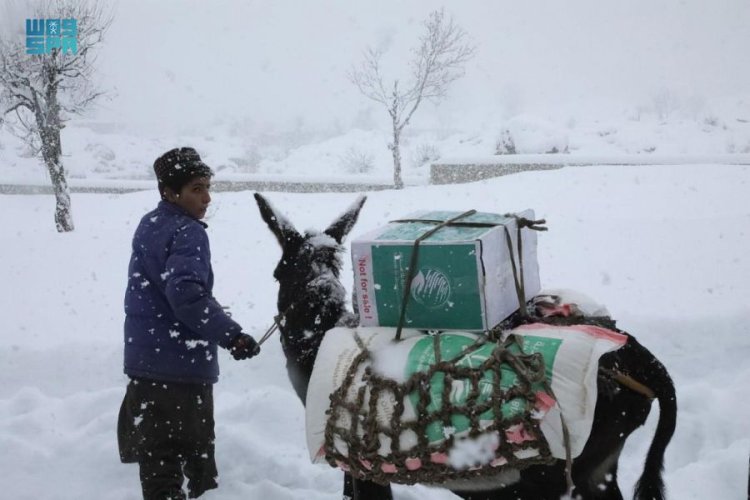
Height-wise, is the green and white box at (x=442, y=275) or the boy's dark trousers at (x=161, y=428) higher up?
the green and white box at (x=442, y=275)

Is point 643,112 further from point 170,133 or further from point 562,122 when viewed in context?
point 170,133

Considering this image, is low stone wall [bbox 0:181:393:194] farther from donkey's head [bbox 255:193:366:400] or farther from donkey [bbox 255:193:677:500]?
donkey [bbox 255:193:677:500]

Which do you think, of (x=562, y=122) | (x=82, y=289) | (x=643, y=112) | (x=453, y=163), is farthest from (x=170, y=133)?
(x=82, y=289)

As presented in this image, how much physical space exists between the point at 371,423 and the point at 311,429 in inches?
11.2

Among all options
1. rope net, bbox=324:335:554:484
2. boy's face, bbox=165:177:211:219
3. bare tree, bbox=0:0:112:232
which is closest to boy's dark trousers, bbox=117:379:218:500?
boy's face, bbox=165:177:211:219

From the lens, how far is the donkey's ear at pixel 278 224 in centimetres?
302

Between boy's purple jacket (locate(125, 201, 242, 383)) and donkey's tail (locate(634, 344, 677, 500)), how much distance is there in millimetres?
1742

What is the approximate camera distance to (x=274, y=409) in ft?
15.0

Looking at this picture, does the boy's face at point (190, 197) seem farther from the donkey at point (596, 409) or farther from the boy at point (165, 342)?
the donkey at point (596, 409)

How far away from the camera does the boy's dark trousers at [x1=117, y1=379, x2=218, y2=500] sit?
291cm

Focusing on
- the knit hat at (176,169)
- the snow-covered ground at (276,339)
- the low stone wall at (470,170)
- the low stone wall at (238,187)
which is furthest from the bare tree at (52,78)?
the knit hat at (176,169)

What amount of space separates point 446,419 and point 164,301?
1.52 m

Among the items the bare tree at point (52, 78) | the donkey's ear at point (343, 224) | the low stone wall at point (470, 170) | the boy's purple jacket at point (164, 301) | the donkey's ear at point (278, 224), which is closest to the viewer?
the boy's purple jacket at point (164, 301)

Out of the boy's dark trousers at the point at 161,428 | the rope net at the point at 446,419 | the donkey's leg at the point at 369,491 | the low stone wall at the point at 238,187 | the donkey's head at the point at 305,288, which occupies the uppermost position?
the low stone wall at the point at 238,187
